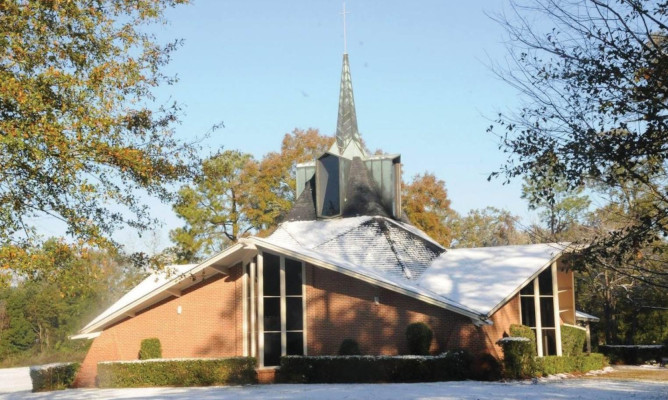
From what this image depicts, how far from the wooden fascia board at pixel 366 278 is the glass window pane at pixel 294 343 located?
256cm

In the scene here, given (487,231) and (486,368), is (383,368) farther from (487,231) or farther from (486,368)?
(487,231)

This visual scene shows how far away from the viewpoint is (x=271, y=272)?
25.3 m

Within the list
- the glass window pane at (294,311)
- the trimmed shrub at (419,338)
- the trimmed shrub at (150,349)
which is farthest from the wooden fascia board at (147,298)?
the trimmed shrub at (419,338)

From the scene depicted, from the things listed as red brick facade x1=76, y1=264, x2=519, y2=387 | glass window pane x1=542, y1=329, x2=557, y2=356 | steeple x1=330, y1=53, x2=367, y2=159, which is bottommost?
glass window pane x1=542, y1=329, x2=557, y2=356

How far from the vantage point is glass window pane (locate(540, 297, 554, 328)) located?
84.1 ft

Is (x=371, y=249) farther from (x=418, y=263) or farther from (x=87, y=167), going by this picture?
(x=87, y=167)

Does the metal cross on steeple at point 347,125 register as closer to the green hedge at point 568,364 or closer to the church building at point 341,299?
the church building at point 341,299

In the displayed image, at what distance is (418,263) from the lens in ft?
88.1

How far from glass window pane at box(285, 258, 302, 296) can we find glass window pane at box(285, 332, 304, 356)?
4.29 ft

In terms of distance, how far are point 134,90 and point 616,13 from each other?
28.7 feet

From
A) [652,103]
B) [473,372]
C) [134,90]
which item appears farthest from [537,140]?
[473,372]

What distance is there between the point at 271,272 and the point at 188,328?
12.0 feet

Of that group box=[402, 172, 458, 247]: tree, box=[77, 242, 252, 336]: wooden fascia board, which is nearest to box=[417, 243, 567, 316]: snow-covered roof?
box=[77, 242, 252, 336]: wooden fascia board

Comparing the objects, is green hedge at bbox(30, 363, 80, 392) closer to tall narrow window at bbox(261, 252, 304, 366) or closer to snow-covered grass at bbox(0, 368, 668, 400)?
snow-covered grass at bbox(0, 368, 668, 400)
